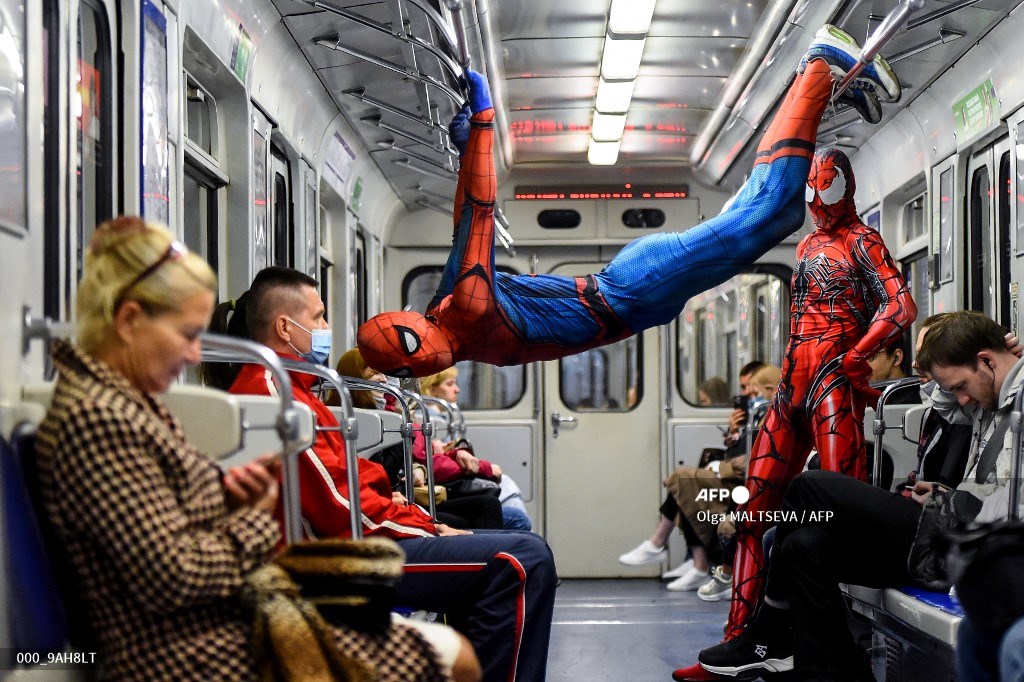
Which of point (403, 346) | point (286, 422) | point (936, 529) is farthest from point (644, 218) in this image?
point (286, 422)

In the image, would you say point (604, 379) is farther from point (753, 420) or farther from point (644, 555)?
point (753, 420)

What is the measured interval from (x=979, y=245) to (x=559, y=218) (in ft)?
11.5

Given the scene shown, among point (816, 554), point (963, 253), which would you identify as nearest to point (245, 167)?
point (816, 554)

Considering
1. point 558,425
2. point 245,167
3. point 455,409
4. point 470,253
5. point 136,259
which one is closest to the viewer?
point 136,259

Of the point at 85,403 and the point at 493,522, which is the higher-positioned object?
the point at 85,403

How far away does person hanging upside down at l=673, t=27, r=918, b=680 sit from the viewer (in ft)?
14.6

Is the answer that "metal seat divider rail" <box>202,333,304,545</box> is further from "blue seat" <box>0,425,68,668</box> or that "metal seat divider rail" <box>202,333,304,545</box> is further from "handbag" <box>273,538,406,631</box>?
"blue seat" <box>0,425,68,668</box>

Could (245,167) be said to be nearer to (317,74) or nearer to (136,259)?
(317,74)

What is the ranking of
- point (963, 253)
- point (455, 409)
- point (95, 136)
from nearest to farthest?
point (95, 136), point (963, 253), point (455, 409)

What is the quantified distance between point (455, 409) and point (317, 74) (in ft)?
6.55

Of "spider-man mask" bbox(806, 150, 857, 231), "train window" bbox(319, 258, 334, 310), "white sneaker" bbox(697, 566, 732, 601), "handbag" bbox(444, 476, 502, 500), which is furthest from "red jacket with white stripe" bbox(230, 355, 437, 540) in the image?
"white sneaker" bbox(697, 566, 732, 601)

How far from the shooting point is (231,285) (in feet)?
15.6

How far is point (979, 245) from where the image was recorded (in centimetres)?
581

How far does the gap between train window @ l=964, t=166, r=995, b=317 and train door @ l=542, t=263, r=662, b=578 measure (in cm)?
323
